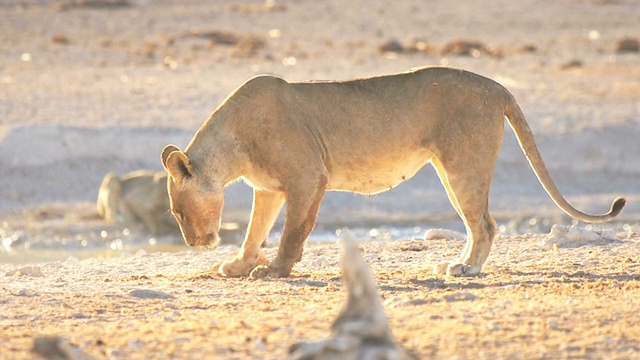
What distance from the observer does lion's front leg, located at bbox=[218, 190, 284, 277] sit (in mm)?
9992

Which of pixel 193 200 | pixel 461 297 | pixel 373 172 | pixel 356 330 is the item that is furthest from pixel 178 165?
pixel 356 330

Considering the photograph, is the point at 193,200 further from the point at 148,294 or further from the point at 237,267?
the point at 148,294

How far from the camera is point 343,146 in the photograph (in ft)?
31.8

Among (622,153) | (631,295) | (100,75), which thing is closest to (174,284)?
(631,295)

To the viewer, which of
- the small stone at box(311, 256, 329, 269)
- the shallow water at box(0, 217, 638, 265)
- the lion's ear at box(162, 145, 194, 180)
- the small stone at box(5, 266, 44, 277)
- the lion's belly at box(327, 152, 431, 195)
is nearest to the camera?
the lion's ear at box(162, 145, 194, 180)

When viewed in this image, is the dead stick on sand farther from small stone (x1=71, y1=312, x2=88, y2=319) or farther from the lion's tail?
the lion's tail

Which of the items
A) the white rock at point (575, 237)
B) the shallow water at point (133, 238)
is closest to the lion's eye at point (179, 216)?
the white rock at point (575, 237)

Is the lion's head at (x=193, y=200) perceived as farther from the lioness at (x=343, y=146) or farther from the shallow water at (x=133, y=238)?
the shallow water at (x=133, y=238)

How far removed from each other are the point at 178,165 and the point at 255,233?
3.15 ft

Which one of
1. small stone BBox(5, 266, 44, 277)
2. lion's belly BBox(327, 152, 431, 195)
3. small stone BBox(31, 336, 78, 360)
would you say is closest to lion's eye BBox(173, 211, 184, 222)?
lion's belly BBox(327, 152, 431, 195)

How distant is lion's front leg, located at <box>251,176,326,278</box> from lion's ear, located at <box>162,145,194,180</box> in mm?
689

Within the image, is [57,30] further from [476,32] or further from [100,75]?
[476,32]

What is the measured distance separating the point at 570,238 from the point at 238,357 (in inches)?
221

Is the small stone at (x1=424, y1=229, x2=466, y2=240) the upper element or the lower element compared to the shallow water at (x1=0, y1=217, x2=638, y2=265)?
upper
